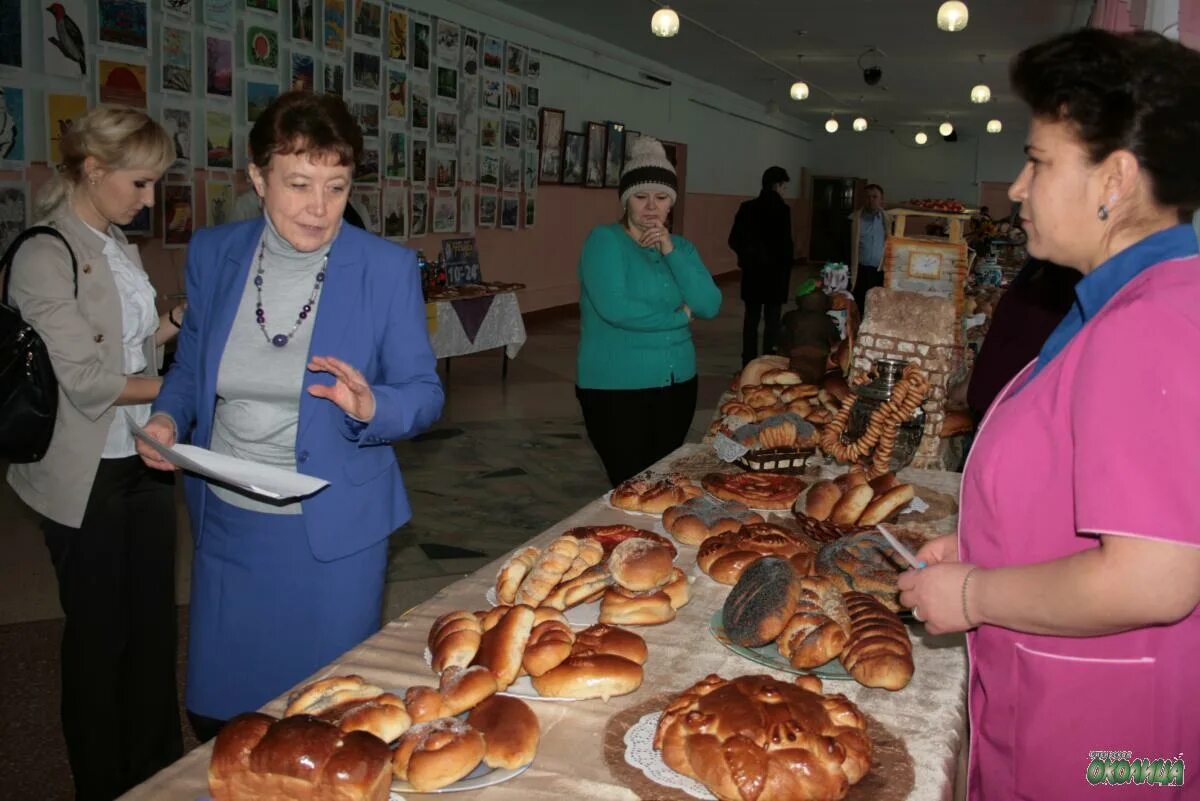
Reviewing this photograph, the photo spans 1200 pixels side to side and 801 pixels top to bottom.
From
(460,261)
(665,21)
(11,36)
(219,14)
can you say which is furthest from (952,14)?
(11,36)

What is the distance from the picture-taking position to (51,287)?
2.54 m

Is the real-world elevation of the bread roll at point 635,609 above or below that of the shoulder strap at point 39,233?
below

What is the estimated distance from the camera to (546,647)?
164cm

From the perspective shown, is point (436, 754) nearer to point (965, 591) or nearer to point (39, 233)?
point (965, 591)

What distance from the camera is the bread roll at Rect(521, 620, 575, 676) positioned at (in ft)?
5.35

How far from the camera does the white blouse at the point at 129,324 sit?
2686 millimetres

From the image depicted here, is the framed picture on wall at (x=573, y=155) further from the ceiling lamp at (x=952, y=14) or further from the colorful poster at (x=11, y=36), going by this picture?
the colorful poster at (x=11, y=36)

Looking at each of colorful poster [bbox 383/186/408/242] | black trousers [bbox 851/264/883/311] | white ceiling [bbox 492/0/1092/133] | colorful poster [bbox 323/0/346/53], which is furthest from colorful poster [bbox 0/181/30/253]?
black trousers [bbox 851/264/883/311]

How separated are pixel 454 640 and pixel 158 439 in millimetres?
894

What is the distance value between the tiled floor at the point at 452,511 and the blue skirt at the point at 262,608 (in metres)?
1.15

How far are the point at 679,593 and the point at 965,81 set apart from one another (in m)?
17.9

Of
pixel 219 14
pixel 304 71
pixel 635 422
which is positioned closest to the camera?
pixel 635 422

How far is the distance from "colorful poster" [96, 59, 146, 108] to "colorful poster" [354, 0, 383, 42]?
2.81m

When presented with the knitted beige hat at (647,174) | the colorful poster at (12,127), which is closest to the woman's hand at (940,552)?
the knitted beige hat at (647,174)
